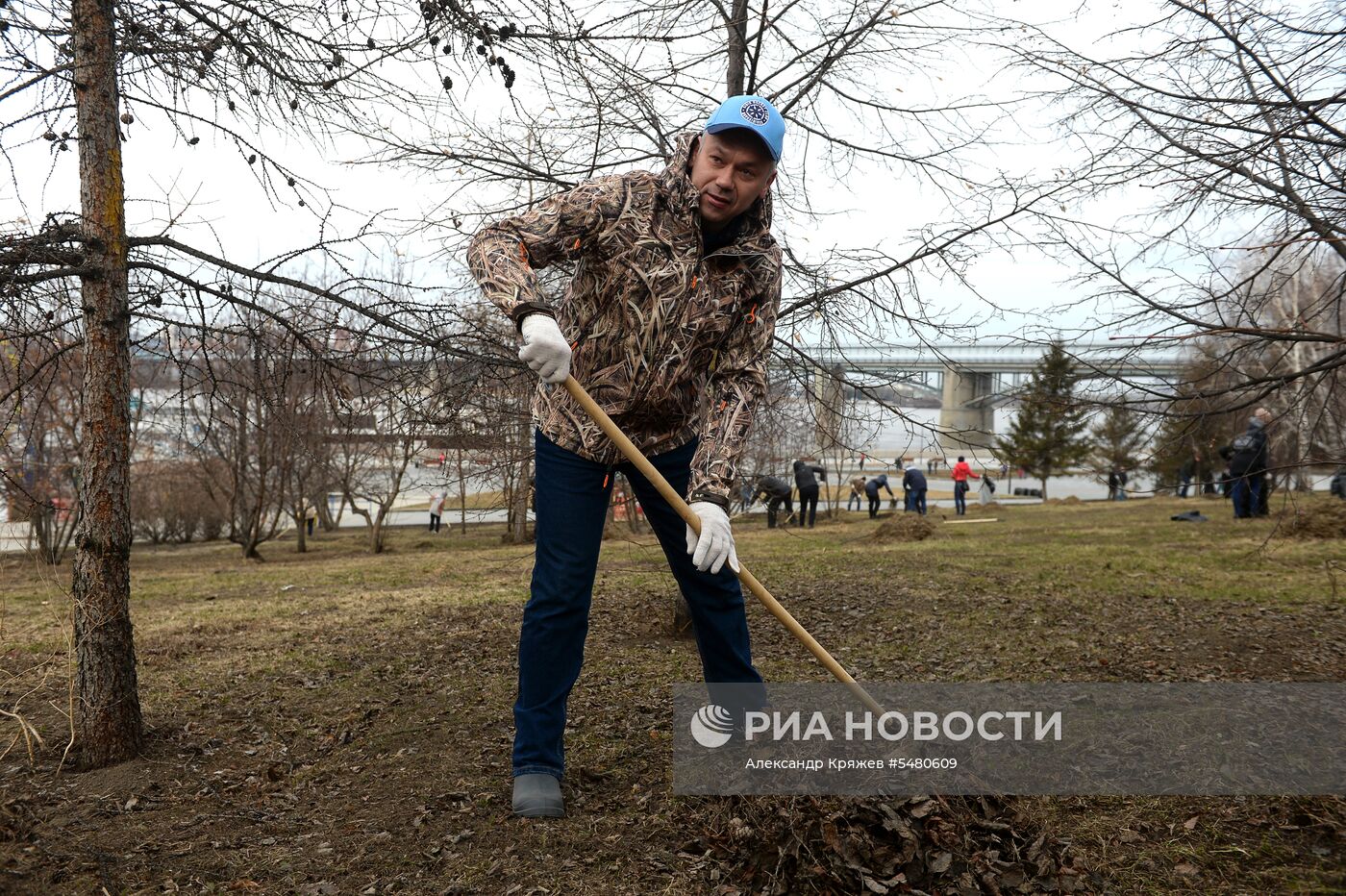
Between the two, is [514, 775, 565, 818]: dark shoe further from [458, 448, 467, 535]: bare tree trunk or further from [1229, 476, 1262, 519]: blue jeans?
[1229, 476, 1262, 519]: blue jeans

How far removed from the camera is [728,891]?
2.38 meters

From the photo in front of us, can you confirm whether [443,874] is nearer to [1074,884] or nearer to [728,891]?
[728,891]

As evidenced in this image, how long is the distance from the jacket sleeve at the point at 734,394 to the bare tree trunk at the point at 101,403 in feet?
6.70

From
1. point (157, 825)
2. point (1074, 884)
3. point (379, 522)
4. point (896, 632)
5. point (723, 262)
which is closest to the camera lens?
point (1074, 884)

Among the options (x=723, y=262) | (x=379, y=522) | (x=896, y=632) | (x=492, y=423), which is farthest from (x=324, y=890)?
(x=379, y=522)

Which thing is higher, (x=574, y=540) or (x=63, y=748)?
(x=574, y=540)

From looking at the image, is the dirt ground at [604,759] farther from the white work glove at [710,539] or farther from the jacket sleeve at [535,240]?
the jacket sleeve at [535,240]

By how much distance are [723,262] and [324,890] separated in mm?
2153

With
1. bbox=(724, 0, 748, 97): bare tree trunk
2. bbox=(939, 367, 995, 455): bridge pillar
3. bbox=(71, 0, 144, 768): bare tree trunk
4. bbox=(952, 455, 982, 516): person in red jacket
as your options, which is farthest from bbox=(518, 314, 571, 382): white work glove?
bbox=(952, 455, 982, 516): person in red jacket

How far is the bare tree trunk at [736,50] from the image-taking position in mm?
5316

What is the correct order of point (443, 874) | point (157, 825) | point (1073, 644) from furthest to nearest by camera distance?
point (1073, 644), point (157, 825), point (443, 874)

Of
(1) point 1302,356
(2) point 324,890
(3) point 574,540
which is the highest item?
(1) point 1302,356

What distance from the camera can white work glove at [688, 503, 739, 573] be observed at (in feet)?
9.28

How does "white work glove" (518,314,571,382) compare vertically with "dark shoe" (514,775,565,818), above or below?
above
